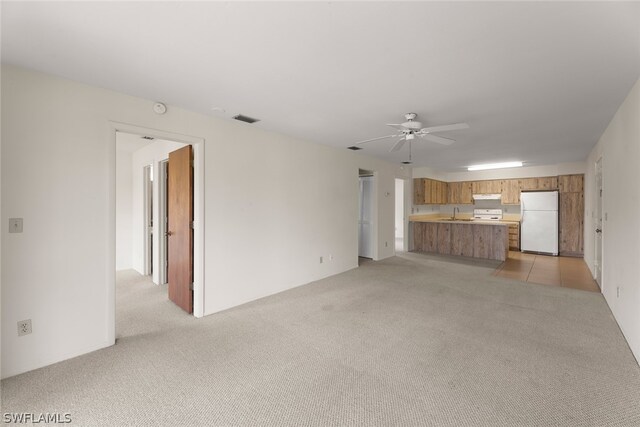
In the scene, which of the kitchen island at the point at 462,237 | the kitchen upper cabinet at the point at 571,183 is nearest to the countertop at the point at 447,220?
the kitchen island at the point at 462,237

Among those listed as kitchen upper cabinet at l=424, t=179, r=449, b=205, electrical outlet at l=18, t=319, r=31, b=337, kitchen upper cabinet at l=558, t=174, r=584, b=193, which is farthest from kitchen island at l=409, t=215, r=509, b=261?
electrical outlet at l=18, t=319, r=31, b=337

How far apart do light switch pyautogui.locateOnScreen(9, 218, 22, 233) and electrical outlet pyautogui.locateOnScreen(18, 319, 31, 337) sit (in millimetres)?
720

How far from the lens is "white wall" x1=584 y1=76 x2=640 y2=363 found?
2.46 m

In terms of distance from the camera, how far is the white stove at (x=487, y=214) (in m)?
7.98

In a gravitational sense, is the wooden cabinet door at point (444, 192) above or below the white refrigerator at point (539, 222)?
above

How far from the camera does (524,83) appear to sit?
2.43 meters

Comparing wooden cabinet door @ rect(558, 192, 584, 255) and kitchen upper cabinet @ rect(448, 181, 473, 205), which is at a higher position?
kitchen upper cabinet @ rect(448, 181, 473, 205)

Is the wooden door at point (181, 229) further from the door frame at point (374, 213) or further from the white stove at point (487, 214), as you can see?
the white stove at point (487, 214)

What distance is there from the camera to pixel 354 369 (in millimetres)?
2258

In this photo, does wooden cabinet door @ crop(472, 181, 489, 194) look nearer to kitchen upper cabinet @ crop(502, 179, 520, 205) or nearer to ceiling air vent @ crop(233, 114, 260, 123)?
kitchen upper cabinet @ crop(502, 179, 520, 205)

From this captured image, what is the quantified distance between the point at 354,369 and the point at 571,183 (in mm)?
7698

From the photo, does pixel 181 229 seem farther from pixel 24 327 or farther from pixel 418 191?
pixel 418 191

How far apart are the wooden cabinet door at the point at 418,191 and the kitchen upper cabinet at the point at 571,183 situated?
3.22 metres

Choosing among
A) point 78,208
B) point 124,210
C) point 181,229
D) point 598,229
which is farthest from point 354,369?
point 124,210
